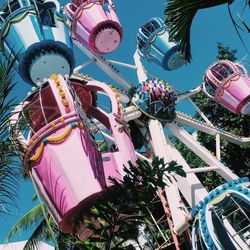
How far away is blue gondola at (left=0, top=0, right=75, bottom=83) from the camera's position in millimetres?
7680

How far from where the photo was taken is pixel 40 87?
6.56 m

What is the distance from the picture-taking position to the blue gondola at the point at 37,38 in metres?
7.68

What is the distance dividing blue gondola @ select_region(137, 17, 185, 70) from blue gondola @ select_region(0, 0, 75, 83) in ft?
18.2

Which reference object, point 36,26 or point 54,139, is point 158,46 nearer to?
point 36,26

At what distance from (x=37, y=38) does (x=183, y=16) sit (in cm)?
493

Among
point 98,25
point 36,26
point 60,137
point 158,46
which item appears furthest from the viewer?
point 158,46

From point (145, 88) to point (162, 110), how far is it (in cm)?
73

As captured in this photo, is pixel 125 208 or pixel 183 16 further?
pixel 125 208

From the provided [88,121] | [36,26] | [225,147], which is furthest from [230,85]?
[88,121]

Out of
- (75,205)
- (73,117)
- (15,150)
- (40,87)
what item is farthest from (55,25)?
(15,150)

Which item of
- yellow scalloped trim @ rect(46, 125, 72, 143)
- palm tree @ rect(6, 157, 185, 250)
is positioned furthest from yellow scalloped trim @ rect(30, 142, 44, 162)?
palm tree @ rect(6, 157, 185, 250)

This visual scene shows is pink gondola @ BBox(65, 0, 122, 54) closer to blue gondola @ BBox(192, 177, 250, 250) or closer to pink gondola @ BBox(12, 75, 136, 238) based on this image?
pink gondola @ BBox(12, 75, 136, 238)

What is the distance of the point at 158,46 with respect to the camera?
44.3 feet

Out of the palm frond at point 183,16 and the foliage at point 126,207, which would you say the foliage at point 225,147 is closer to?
the foliage at point 126,207
